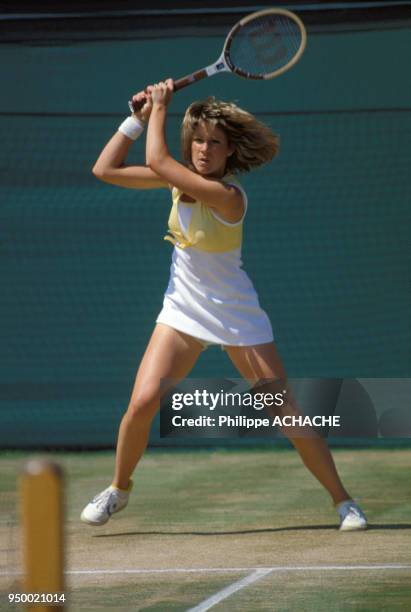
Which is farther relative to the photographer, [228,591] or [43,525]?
[228,591]

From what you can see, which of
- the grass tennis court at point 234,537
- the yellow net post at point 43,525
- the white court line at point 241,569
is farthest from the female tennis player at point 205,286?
the yellow net post at point 43,525

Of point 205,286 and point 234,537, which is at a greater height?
point 205,286

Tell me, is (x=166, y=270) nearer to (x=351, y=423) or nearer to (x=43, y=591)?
(x=351, y=423)

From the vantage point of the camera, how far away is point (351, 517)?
480 cm

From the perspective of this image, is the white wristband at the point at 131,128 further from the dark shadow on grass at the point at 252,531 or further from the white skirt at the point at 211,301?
the dark shadow on grass at the point at 252,531

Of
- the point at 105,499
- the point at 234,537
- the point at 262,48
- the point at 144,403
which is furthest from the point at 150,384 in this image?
the point at 262,48

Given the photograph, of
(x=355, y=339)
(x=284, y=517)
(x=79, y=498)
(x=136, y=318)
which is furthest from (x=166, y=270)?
(x=284, y=517)

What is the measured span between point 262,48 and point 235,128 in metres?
0.70

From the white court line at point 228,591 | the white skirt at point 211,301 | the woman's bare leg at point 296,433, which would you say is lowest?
the white court line at point 228,591

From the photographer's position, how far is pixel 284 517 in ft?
A: 17.3

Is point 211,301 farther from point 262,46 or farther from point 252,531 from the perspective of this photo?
point 262,46

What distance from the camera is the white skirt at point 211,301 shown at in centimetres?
475

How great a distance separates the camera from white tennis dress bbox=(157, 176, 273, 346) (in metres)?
4.73

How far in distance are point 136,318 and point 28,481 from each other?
5.72 m
